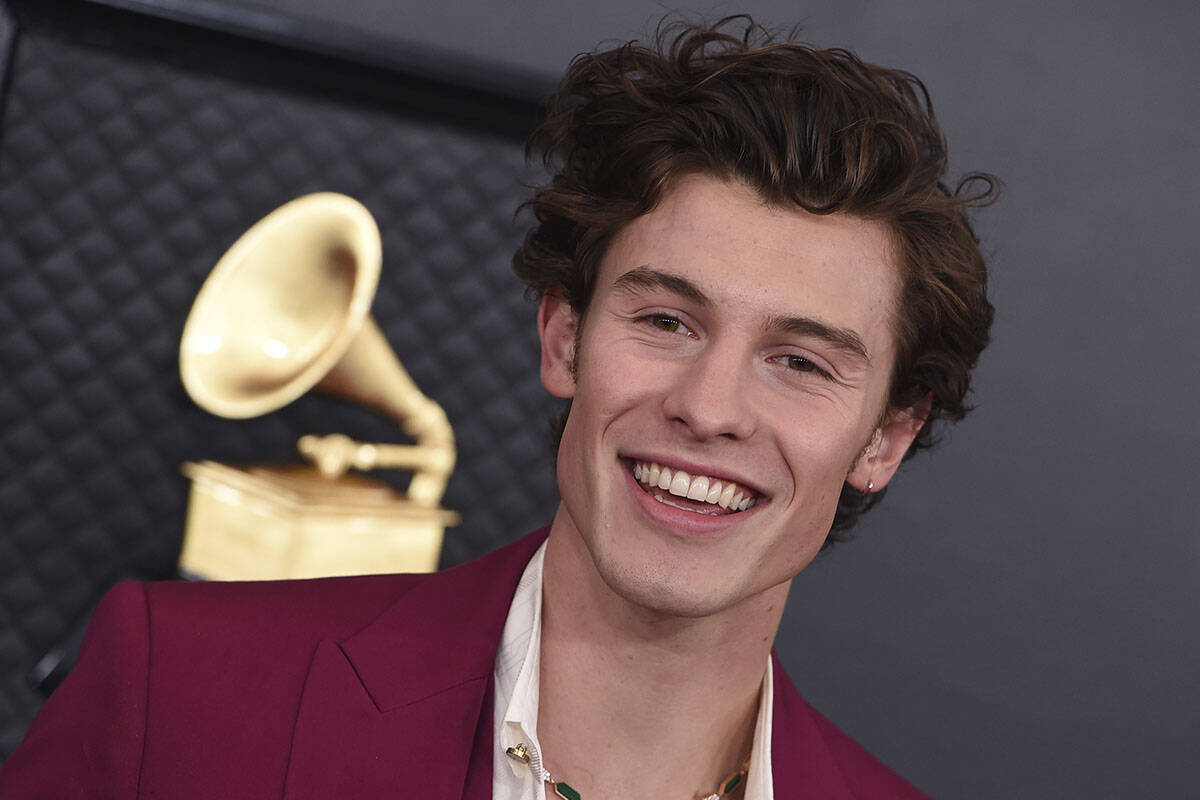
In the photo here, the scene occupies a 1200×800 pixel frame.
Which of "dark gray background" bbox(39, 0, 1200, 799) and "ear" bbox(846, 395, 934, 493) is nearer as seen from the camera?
"ear" bbox(846, 395, 934, 493)

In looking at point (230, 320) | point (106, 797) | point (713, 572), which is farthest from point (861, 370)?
point (230, 320)

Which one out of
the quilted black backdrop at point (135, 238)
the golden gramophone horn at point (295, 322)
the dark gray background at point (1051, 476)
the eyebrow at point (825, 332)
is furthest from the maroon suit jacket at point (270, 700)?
the dark gray background at point (1051, 476)

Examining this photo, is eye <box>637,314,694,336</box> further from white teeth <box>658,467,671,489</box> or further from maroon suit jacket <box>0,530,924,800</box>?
maroon suit jacket <box>0,530,924,800</box>

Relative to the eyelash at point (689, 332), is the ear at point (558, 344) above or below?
below

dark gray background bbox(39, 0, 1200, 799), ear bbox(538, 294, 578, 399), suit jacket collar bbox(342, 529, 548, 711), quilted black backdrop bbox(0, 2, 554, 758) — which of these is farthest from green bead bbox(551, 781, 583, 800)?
dark gray background bbox(39, 0, 1200, 799)

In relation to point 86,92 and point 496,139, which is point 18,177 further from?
point 496,139

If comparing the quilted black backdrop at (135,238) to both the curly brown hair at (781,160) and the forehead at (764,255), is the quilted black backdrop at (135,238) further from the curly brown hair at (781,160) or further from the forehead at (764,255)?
the forehead at (764,255)

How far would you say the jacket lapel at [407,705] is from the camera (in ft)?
3.83

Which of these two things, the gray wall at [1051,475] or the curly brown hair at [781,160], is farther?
the gray wall at [1051,475]

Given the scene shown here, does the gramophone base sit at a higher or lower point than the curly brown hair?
lower

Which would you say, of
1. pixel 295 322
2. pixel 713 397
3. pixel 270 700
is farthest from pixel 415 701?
pixel 295 322

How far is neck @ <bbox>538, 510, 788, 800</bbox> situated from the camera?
1.28 m

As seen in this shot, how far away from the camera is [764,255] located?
1.22 meters

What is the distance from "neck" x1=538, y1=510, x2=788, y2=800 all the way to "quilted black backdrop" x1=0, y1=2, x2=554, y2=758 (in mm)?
853
